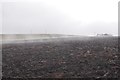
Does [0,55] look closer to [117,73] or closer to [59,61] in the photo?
[59,61]

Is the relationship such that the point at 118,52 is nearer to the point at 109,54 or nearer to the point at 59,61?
the point at 109,54

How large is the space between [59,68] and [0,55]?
617 cm

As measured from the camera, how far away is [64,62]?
17234 mm

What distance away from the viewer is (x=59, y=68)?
53.7 feet

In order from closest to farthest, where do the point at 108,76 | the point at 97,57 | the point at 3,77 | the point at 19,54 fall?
the point at 108,76 → the point at 3,77 → the point at 97,57 → the point at 19,54

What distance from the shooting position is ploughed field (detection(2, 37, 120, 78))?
50.9 ft

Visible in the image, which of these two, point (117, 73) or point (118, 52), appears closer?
point (117, 73)

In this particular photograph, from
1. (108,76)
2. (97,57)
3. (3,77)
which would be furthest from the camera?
(97,57)

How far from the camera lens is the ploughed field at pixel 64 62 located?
1552cm

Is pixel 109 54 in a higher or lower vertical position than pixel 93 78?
higher

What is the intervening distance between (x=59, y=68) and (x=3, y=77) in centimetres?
370

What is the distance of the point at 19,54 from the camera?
19.9 metres

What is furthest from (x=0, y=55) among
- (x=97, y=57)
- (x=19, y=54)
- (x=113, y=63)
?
(x=113, y=63)

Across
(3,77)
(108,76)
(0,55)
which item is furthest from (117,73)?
(0,55)
